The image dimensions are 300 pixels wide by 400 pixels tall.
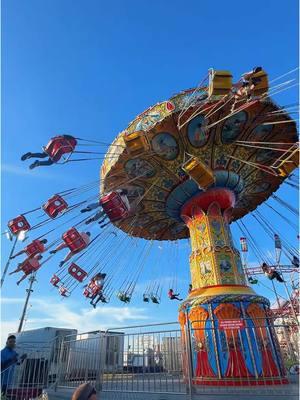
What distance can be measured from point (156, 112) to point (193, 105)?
5.15ft

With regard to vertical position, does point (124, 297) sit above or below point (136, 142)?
below

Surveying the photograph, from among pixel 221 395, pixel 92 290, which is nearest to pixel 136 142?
pixel 221 395

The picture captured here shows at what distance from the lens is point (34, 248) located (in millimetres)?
11875

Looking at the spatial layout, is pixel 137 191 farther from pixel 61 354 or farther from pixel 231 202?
pixel 61 354

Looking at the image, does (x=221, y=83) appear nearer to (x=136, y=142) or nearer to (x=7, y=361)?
A: (x=136, y=142)

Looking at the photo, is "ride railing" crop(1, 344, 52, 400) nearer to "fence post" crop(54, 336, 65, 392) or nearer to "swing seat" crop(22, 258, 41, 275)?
"fence post" crop(54, 336, 65, 392)

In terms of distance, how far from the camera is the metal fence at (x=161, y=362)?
7375 mm

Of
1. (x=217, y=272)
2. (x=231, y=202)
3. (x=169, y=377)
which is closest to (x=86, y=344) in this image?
(x=169, y=377)

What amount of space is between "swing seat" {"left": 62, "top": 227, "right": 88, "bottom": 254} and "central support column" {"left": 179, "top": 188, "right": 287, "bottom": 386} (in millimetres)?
4506

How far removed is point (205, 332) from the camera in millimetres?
10023

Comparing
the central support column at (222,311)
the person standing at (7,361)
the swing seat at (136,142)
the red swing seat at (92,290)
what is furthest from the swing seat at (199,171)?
the red swing seat at (92,290)

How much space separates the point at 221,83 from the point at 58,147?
6.38 m

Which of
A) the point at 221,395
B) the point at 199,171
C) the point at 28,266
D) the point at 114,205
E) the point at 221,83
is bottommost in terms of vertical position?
the point at 221,395

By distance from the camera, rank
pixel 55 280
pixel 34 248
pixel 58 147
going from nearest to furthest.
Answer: pixel 58 147 < pixel 34 248 < pixel 55 280
